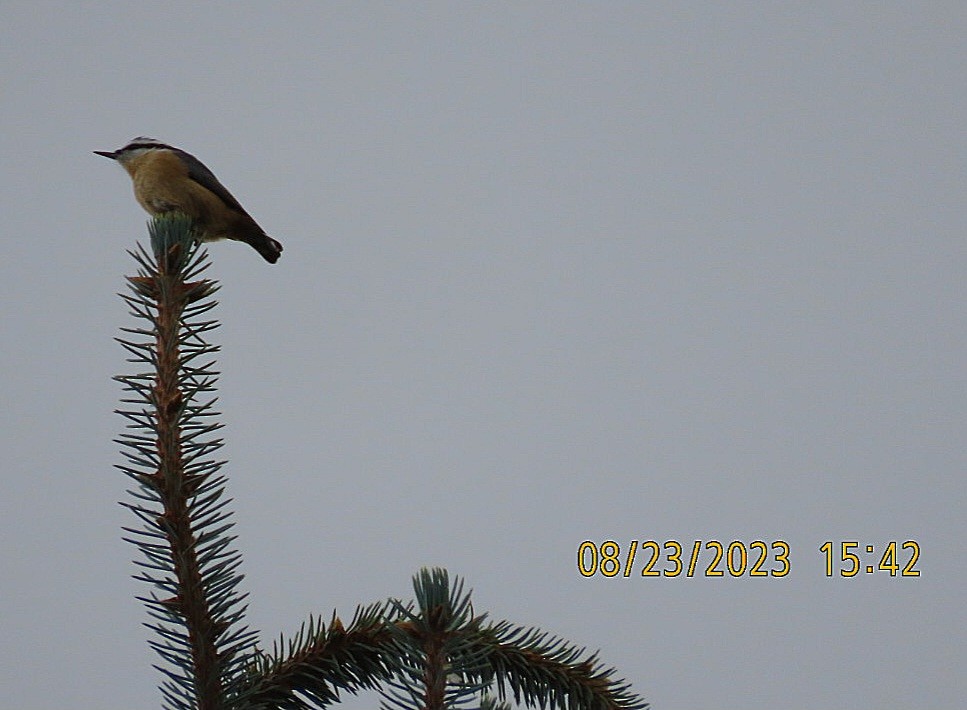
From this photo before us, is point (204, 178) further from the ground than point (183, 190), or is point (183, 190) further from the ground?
point (204, 178)

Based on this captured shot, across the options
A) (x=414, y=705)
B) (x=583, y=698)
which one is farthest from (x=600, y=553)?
(x=414, y=705)

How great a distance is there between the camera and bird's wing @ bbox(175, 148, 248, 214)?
21.6 ft

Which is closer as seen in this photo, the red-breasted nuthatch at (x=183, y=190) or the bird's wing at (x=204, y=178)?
the red-breasted nuthatch at (x=183, y=190)

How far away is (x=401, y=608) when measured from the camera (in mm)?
1624

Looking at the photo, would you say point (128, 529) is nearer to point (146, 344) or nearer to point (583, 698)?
point (146, 344)

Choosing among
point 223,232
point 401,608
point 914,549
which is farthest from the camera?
point 914,549

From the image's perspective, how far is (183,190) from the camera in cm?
620

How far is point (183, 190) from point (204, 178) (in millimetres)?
504

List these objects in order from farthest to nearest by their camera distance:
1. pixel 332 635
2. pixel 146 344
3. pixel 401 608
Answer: pixel 146 344, pixel 332 635, pixel 401 608

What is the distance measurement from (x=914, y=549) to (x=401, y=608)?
962 cm

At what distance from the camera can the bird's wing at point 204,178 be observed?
6582 millimetres

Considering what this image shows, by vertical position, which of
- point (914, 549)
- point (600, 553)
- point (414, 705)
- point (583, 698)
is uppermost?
point (914, 549)

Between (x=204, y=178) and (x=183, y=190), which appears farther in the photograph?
(x=204, y=178)

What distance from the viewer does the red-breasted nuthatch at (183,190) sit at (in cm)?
616
